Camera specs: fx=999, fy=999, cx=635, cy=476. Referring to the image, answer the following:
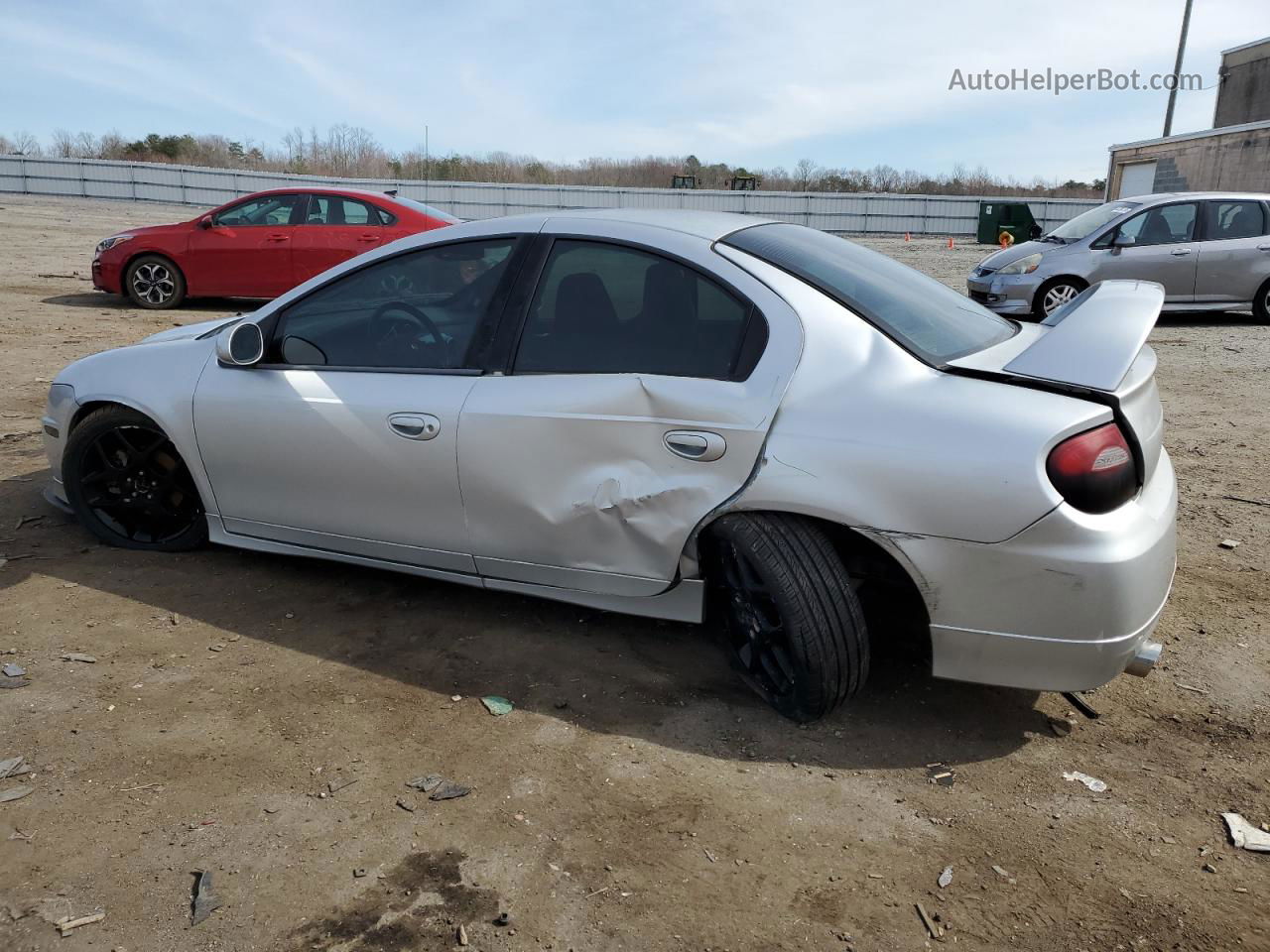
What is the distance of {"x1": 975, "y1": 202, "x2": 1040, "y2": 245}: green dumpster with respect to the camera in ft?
102

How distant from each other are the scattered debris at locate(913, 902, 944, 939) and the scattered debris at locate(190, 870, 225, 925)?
1.67m

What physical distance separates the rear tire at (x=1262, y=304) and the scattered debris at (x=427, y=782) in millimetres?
12753

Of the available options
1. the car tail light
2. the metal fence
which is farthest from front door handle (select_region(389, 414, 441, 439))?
the metal fence

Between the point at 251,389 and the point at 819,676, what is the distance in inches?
96.7

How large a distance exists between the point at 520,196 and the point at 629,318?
35.1 m

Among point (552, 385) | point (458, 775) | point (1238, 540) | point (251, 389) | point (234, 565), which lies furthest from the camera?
point (1238, 540)

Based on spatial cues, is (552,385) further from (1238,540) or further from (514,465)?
(1238,540)

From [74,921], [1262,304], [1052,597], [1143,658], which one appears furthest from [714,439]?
[1262,304]

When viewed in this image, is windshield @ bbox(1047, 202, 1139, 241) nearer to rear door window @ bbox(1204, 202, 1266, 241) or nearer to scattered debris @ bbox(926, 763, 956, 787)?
rear door window @ bbox(1204, 202, 1266, 241)

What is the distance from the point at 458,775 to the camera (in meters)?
2.92

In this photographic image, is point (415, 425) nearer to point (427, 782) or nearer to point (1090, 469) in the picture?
point (427, 782)

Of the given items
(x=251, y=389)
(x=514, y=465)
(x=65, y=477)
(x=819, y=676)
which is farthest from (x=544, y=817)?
(x=65, y=477)

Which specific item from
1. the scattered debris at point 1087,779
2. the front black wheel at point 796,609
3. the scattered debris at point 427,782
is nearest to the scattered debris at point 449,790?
the scattered debris at point 427,782

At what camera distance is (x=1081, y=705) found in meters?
3.32
